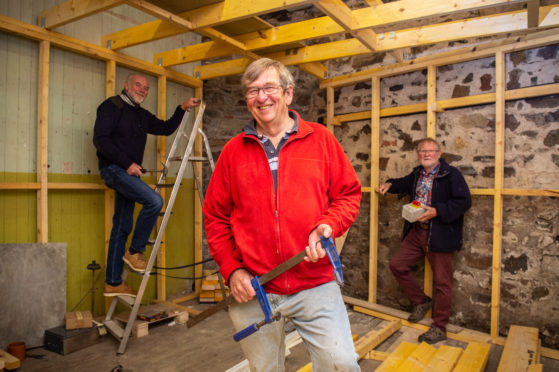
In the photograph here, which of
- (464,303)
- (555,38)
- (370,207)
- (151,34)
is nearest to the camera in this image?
(555,38)

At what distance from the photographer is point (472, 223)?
3.48 metres

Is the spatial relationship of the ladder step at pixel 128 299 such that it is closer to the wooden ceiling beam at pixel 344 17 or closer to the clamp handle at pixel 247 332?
the clamp handle at pixel 247 332

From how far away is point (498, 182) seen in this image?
330 cm

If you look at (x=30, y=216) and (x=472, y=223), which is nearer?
(x=30, y=216)

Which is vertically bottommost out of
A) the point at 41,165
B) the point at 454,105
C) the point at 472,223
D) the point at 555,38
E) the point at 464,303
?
the point at 464,303

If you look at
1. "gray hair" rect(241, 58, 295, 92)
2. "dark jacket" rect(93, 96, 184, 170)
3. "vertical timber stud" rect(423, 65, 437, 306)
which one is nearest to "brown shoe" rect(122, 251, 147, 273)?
"dark jacket" rect(93, 96, 184, 170)

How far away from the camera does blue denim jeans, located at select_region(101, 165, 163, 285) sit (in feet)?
10.4

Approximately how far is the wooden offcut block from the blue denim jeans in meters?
0.33

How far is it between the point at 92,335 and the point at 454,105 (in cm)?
384

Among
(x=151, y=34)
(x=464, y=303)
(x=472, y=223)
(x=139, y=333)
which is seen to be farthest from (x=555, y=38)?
(x=139, y=333)

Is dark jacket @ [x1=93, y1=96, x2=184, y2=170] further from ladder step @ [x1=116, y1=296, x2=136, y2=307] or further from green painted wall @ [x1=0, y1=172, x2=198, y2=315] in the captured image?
ladder step @ [x1=116, y1=296, x2=136, y2=307]

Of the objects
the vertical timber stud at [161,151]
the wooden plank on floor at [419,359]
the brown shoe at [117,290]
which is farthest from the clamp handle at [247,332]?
the vertical timber stud at [161,151]

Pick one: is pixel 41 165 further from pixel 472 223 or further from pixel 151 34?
pixel 472 223

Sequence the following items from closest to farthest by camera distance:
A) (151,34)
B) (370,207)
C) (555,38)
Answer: (555,38) < (151,34) < (370,207)
